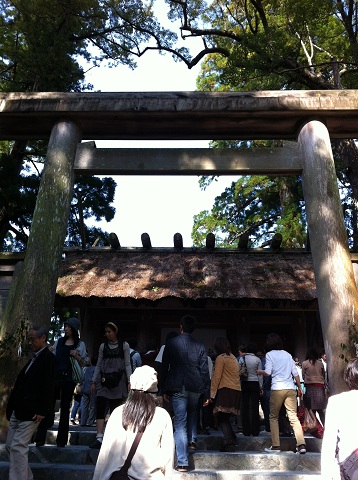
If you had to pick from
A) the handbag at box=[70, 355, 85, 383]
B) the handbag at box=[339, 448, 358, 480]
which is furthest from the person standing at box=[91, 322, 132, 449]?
the handbag at box=[339, 448, 358, 480]

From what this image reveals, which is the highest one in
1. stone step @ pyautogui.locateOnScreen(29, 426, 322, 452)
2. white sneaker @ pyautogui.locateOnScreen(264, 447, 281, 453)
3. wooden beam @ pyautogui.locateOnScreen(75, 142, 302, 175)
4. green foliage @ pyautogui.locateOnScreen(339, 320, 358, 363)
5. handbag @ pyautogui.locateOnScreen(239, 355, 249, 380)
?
wooden beam @ pyautogui.locateOnScreen(75, 142, 302, 175)

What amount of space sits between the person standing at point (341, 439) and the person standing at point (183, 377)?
8.65 ft

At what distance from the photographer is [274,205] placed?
17781mm

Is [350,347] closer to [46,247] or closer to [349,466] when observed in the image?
[349,466]

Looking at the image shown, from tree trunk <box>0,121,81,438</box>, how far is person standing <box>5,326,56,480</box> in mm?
1123

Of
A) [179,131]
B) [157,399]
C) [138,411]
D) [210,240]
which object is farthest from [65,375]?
[210,240]

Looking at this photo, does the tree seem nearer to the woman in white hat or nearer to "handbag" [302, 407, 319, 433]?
"handbag" [302, 407, 319, 433]

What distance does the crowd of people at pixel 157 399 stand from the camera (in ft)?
8.21

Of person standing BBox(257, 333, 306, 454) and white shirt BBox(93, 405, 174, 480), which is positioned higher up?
person standing BBox(257, 333, 306, 454)

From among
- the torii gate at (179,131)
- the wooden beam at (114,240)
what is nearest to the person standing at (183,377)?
the torii gate at (179,131)

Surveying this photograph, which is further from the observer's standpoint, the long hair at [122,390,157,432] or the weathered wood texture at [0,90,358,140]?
the weathered wood texture at [0,90,358,140]

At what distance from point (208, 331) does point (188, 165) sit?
20.6 feet

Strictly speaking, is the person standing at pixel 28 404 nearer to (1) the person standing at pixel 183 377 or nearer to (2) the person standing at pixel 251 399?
(1) the person standing at pixel 183 377

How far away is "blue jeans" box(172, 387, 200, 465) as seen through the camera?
4.61 meters
